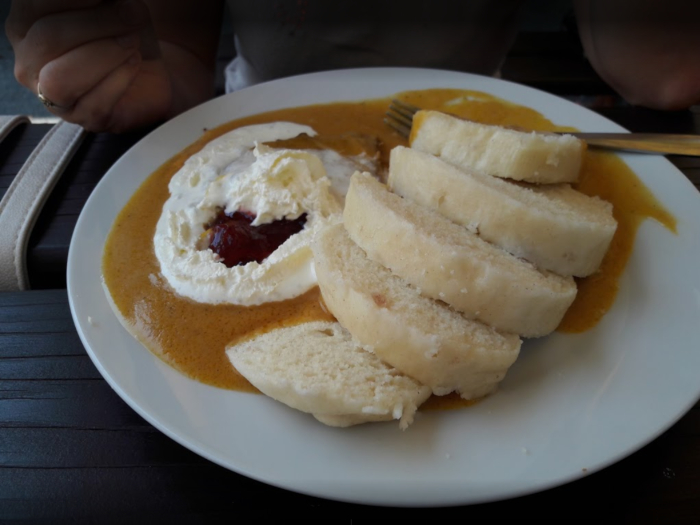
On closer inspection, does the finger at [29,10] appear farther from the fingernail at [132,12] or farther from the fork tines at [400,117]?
the fork tines at [400,117]

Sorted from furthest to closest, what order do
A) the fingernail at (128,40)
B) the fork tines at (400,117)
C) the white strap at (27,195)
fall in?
the fork tines at (400,117)
the fingernail at (128,40)
the white strap at (27,195)

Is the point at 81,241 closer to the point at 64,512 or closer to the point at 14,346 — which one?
the point at 14,346

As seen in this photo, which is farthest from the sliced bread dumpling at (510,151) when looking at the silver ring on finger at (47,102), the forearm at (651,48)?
the silver ring on finger at (47,102)

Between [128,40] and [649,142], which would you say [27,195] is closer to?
[128,40]

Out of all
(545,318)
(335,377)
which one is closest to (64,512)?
(335,377)

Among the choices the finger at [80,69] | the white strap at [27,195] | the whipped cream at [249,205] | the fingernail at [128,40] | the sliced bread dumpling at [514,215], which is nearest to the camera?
the sliced bread dumpling at [514,215]

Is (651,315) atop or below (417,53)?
below

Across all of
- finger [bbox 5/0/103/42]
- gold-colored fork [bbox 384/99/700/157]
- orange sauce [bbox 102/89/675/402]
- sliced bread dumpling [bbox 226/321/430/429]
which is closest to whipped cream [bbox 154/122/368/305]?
orange sauce [bbox 102/89/675/402]

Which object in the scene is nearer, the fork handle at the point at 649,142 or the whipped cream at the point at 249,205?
the whipped cream at the point at 249,205
